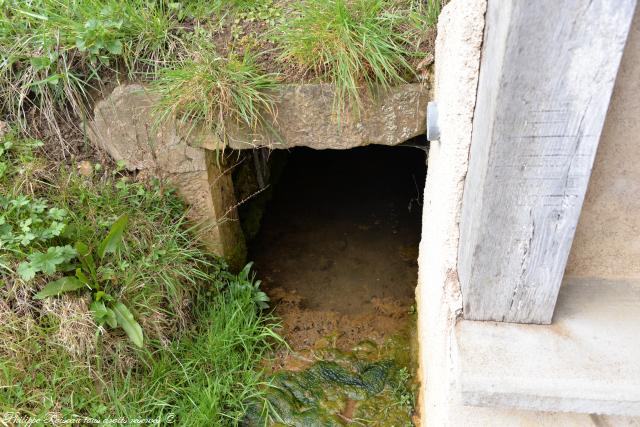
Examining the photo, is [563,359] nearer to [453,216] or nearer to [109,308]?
[453,216]

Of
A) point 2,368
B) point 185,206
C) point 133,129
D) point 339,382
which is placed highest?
point 133,129

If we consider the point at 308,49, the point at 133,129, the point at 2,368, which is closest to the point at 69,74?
the point at 133,129

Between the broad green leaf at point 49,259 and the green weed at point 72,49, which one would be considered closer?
the broad green leaf at point 49,259

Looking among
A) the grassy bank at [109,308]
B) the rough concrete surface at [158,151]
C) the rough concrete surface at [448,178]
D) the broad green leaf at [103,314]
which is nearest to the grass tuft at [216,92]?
the rough concrete surface at [158,151]

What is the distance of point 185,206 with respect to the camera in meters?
2.59

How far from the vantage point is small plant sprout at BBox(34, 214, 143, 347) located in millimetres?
2154

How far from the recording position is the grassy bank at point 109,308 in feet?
6.91

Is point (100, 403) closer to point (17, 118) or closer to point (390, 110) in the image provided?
point (17, 118)

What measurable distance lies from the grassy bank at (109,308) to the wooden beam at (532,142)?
62.5 inches

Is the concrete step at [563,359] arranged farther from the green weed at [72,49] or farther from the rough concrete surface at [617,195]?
the green weed at [72,49]

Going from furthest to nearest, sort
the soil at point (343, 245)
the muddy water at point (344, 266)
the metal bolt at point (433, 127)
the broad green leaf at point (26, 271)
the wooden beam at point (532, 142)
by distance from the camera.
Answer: the soil at point (343, 245) → the muddy water at point (344, 266) → the broad green leaf at point (26, 271) → the metal bolt at point (433, 127) → the wooden beam at point (532, 142)

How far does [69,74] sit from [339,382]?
2093 mm

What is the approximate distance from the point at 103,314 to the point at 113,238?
36cm

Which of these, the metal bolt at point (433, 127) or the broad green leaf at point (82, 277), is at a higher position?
the metal bolt at point (433, 127)
